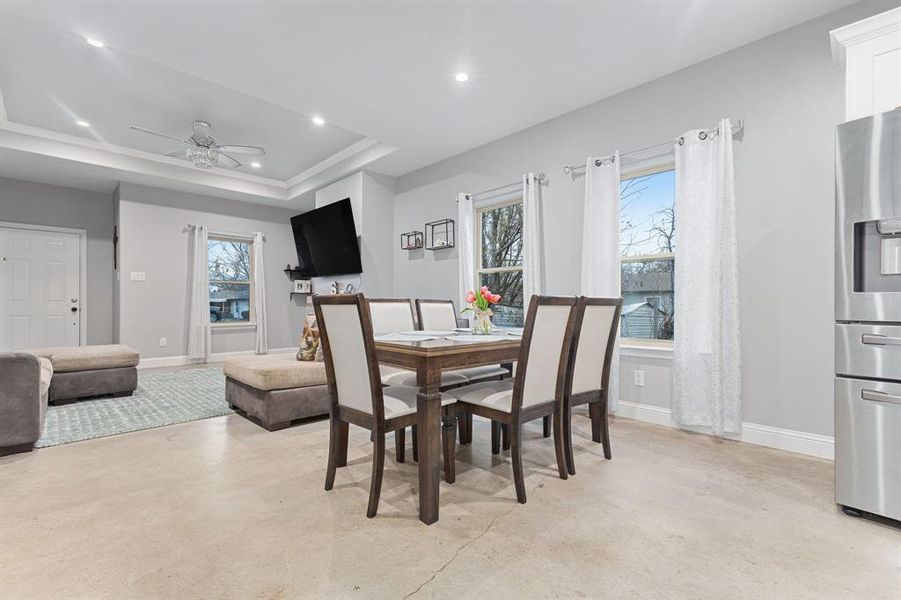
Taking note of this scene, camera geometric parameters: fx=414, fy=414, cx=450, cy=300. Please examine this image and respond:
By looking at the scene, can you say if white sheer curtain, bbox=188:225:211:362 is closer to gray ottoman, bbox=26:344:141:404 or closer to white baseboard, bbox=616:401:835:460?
gray ottoman, bbox=26:344:141:404

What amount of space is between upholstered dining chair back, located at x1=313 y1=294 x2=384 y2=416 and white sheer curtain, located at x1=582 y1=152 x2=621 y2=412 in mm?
2228

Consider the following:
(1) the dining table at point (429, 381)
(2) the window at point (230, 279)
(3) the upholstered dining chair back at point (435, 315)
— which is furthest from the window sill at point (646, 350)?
(2) the window at point (230, 279)

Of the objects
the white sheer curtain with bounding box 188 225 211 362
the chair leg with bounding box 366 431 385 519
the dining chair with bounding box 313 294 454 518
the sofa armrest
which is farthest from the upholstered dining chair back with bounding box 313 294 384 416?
the white sheer curtain with bounding box 188 225 211 362

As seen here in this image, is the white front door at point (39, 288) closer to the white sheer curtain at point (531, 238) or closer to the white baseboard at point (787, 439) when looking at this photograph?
the white sheer curtain at point (531, 238)

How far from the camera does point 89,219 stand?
20.2ft

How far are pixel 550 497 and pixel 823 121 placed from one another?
2.76 m

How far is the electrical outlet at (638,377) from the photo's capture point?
329cm

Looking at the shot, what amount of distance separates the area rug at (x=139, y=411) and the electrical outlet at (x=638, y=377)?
3.37 metres

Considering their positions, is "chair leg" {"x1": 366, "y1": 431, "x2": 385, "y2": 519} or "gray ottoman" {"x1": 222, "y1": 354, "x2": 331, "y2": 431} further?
"gray ottoman" {"x1": 222, "y1": 354, "x2": 331, "y2": 431}

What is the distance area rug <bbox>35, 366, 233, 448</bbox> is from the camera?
9.77 ft

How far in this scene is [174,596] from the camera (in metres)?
1.30

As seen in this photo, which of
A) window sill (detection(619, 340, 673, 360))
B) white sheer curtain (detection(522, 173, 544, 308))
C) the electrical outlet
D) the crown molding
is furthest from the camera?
white sheer curtain (detection(522, 173, 544, 308))

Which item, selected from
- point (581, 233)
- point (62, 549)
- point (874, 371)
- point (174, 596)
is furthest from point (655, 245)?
point (62, 549)

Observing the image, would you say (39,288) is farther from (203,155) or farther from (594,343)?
(594,343)
